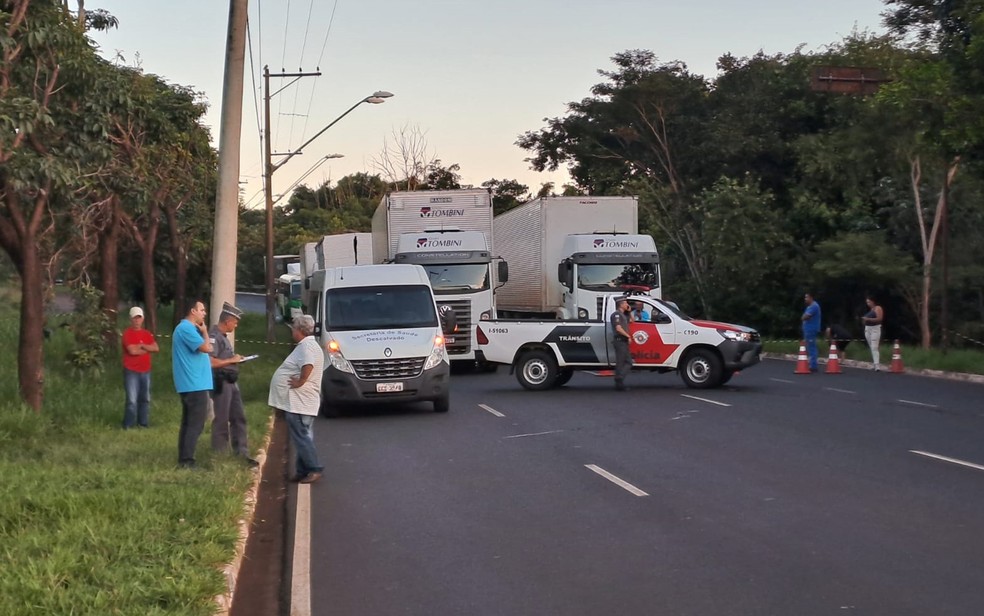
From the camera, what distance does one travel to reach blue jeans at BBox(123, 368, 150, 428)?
52.3 feet

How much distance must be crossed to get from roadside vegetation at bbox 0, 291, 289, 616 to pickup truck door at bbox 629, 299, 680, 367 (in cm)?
877

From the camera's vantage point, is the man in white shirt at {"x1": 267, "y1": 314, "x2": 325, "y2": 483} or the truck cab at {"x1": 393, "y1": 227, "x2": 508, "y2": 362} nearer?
the man in white shirt at {"x1": 267, "y1": 314, "x2": 325, "y2": 483}

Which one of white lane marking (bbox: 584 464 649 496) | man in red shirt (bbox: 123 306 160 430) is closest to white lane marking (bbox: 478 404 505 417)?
man in red shirt (bbox: 123 306 160 430)

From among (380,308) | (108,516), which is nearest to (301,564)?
(108,516)

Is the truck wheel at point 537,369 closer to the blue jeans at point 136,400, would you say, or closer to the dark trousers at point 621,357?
the dark trousers at point 621,357

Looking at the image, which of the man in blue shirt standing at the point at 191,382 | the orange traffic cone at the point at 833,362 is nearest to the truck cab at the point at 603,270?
the orange traffic cone at the point at 833,362

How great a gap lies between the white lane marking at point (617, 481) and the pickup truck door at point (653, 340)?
9993 millimetres

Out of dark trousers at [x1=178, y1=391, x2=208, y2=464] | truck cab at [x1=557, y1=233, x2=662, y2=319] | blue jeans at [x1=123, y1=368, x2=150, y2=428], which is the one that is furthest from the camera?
truck cab at [x1=557, y1=233, x2=662, y2=319]

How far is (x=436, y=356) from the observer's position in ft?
61.6

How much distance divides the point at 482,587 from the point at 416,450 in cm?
698

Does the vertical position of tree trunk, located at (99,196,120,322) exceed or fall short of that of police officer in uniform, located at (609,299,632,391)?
it exceeds it

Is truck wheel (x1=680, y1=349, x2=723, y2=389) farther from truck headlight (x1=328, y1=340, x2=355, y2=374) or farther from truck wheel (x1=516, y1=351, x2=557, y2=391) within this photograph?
truck headlight (x1=328, y1=340, x2=355, y2=374)

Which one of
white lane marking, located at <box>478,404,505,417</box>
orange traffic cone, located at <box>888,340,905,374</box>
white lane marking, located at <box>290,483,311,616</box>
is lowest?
white lane marking, located at <box>290,483,311,616</box>

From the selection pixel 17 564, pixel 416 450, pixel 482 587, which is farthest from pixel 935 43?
pixel 17 564
